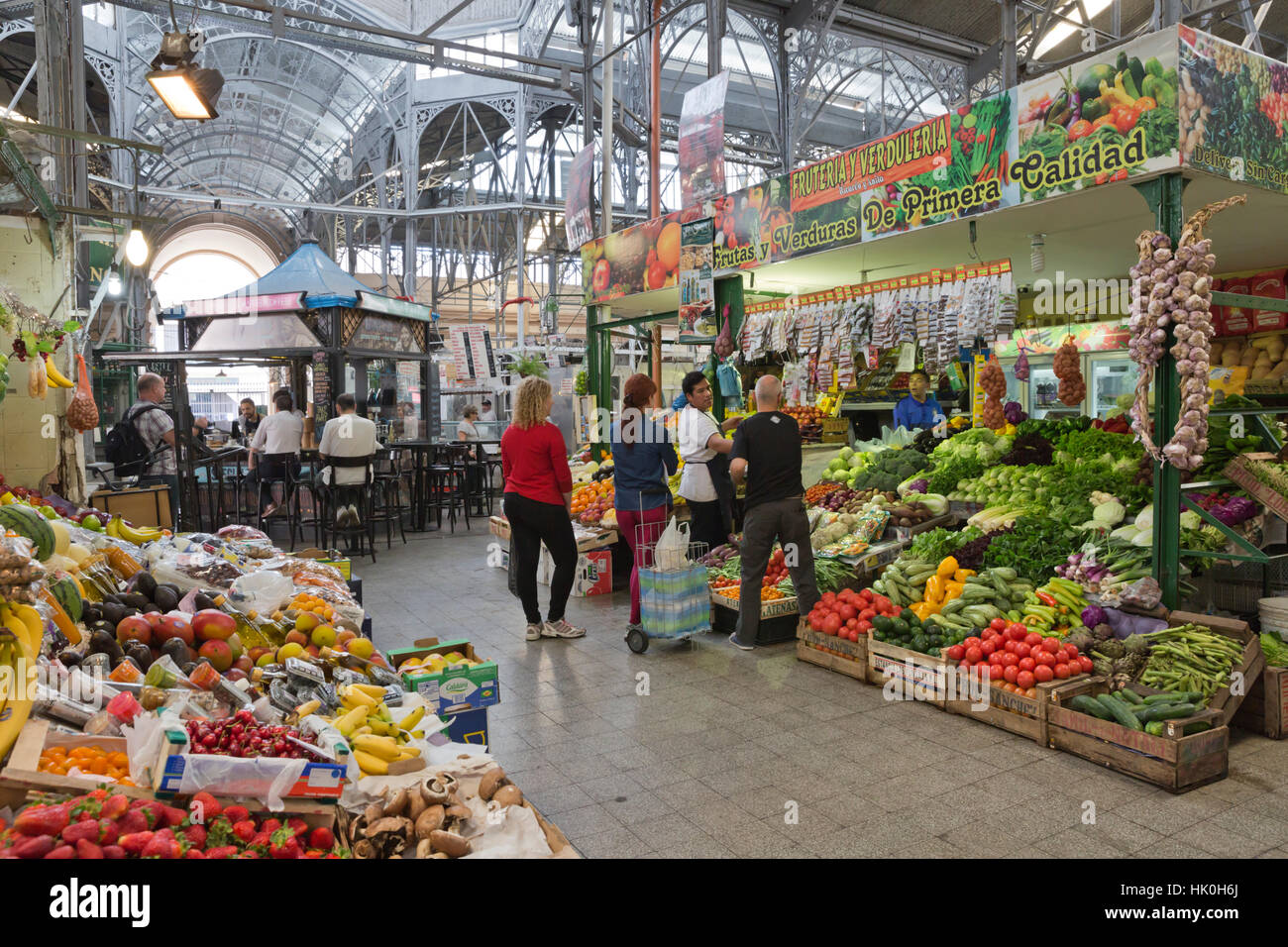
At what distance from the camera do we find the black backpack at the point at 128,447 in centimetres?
1023

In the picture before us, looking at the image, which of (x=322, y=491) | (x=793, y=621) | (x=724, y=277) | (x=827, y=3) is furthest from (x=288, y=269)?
(x=793, y=621)

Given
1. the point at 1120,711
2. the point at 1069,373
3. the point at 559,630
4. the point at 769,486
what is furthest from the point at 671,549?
the point at 1069,373

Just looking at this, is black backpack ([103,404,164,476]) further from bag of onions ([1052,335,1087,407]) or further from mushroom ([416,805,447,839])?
bag of onions ([1052,335,1087,407])

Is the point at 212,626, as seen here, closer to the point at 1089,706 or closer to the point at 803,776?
the point at 803,776

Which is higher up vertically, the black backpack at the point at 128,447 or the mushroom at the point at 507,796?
the black backpack at the point at 128,447

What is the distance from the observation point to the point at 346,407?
33.7ft

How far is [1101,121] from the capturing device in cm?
521

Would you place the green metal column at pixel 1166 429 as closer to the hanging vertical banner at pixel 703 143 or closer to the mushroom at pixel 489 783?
the mushroom at pixel 489 783

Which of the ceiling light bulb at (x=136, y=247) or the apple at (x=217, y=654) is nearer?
the apple at (x=217, y=654)

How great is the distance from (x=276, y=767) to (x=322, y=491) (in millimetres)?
9082

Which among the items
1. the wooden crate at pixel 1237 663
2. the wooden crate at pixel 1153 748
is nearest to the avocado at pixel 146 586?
the wooden crate at pixel 1153 748

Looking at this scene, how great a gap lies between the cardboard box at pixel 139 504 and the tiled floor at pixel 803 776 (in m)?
4.54

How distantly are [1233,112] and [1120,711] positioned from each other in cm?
377
